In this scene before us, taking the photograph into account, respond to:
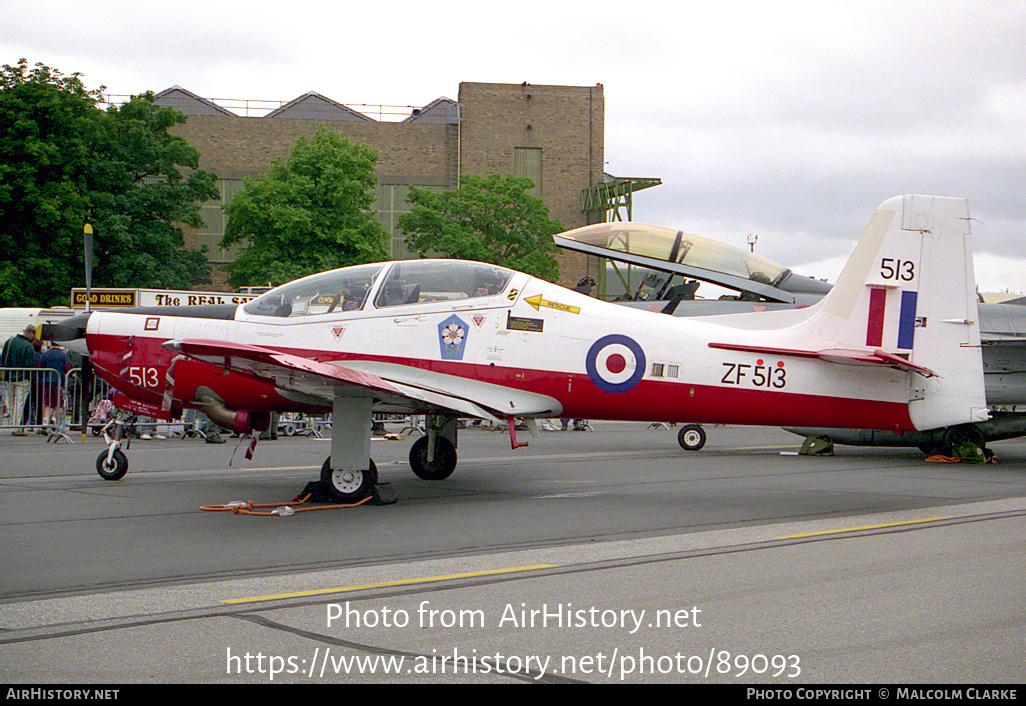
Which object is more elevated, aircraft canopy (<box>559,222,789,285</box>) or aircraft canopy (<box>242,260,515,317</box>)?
aircraft canopy (<box>559,222,789,285</box>)

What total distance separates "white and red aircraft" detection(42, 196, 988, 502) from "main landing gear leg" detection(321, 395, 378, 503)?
0.15 metres

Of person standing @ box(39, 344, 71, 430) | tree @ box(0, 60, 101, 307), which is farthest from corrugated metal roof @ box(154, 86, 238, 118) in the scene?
person standing @ box(39, 344, 71, 430)

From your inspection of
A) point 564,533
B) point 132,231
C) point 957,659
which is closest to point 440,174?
point 132,231

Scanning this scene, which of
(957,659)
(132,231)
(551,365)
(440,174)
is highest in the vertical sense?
(440,174)

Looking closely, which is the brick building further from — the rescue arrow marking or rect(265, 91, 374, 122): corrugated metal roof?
the rescue arrow marking

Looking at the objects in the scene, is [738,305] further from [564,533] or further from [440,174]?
[440,174]

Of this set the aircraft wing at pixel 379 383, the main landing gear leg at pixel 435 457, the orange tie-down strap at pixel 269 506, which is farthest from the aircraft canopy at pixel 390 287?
the orange tie-down strap at pixel 269 506

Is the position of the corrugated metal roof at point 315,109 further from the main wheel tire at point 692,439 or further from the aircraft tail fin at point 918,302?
the aircraft tail fin at point 918,302

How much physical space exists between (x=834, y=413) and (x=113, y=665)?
818 centimetres

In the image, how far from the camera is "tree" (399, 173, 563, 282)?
55.3 metres

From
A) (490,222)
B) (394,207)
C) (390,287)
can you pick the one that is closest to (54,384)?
(390,287)

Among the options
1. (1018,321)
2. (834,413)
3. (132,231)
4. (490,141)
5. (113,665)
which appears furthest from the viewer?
(490,141)

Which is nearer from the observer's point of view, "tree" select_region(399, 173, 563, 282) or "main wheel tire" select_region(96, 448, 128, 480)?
"main wheel tire" select_region(96, 448, 128, 480)
